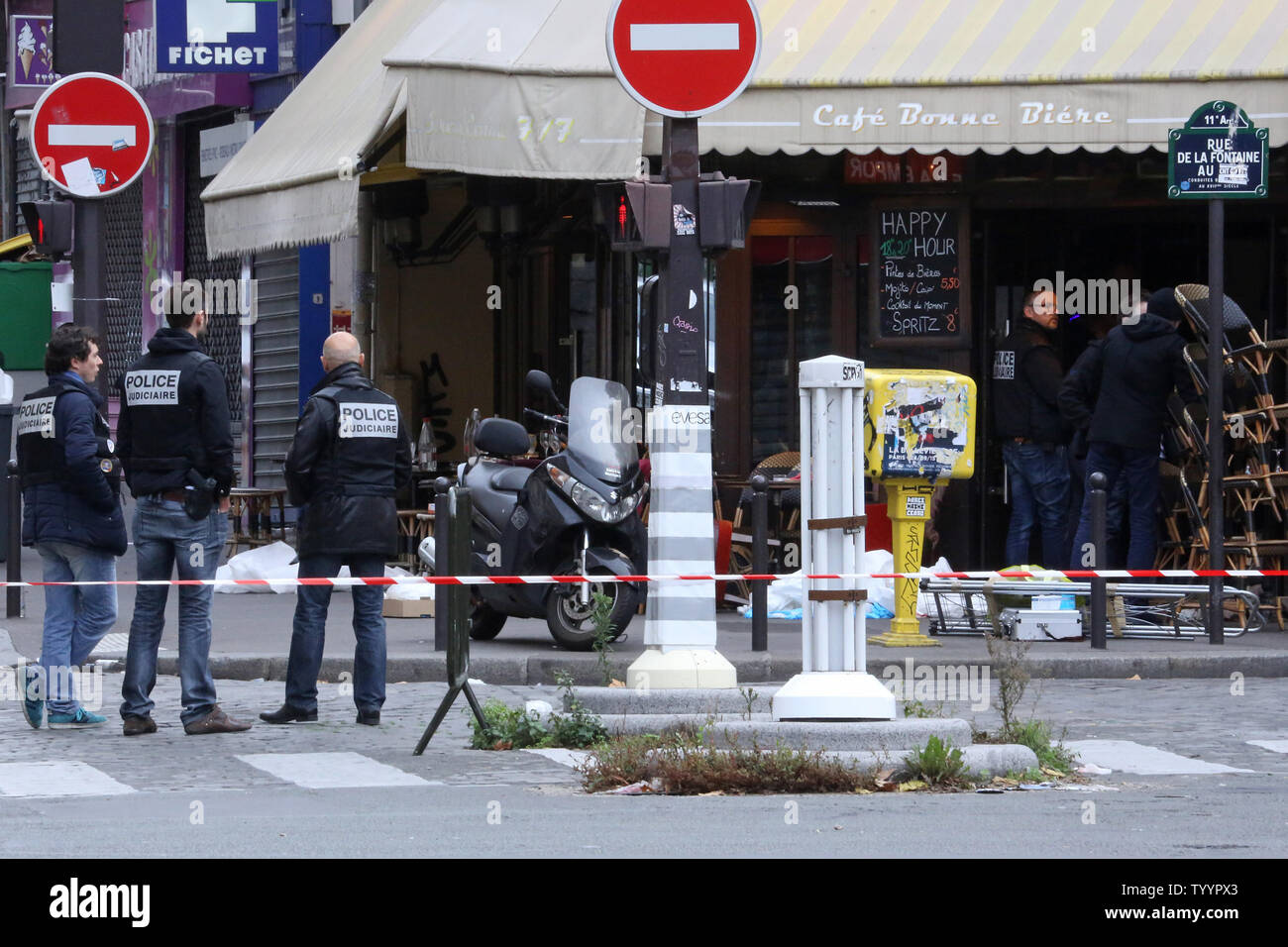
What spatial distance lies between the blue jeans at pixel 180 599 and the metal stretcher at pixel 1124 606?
196 inches

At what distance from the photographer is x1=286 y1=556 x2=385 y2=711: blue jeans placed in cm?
999

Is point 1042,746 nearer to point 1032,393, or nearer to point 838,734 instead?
point 838,734

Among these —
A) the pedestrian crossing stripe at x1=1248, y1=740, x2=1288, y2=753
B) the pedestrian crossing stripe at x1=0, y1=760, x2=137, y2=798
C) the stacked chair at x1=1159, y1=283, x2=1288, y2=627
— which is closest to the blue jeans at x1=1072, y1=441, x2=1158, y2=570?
the stacked chair at x1=1159, y1=283, x2=1288, y2=627

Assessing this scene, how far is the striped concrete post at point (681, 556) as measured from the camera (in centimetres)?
993

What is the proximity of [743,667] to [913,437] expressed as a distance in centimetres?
177

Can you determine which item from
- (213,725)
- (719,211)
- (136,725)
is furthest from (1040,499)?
(136,725)

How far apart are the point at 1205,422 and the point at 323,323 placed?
8.35m

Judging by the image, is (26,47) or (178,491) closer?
(178,491)

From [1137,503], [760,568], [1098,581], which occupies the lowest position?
[1098,581]

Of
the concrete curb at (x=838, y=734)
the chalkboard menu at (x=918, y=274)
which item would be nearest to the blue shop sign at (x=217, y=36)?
the chalkboard menu at (x=918, y=274)

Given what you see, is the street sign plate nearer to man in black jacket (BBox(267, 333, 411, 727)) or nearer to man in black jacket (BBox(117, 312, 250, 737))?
man in black jacket (BBox(267, 333, 411, 727))

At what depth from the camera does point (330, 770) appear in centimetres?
869

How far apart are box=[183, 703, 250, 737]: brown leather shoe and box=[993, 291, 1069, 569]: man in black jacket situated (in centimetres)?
699

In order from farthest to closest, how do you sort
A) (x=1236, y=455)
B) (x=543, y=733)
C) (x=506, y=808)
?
1. (x=1236, y=455)
2. (x=543, y=733)
3. (x=506, y=808)
